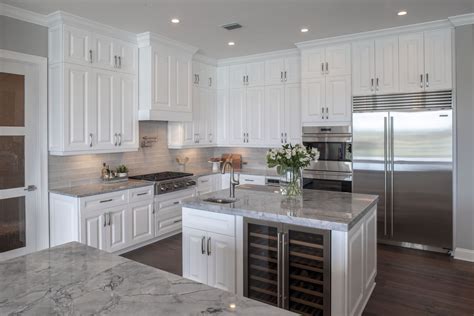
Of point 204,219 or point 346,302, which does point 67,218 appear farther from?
point 346,302

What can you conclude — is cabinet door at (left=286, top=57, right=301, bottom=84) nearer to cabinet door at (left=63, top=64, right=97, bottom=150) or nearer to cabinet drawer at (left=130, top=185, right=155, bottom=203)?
cabinet drawer at (left=130, top=185, right=155, bottom=203)

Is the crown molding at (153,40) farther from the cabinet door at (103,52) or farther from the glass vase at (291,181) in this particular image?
the glass vase at (291,181)

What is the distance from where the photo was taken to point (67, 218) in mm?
3857

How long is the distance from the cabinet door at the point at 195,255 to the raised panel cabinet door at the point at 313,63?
319 cm

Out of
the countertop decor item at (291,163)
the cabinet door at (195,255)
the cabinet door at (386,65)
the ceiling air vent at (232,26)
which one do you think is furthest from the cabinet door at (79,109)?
the cabinet door at (386,65)

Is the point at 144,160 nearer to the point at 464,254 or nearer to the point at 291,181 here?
the point at 291,181

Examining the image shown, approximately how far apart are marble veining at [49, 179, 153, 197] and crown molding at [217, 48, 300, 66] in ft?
9.15

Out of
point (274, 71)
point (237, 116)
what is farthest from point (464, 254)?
point (237, 116)

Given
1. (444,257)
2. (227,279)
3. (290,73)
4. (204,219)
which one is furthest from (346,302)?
(290,73)

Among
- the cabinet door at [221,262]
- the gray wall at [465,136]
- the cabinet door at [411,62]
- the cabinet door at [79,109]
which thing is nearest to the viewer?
the cabinet door at [221,262]

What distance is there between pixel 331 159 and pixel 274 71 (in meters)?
1.84

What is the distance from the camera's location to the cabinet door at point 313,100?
198 inches

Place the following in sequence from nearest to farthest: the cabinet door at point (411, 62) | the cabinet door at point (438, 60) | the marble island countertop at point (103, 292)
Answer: the marble island countertop at point (103, 292), the cabinet door at point (438, 60), the cabinet door at point (411, 62)

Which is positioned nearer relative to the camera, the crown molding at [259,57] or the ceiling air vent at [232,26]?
the ceiling air vent at [232,26]
